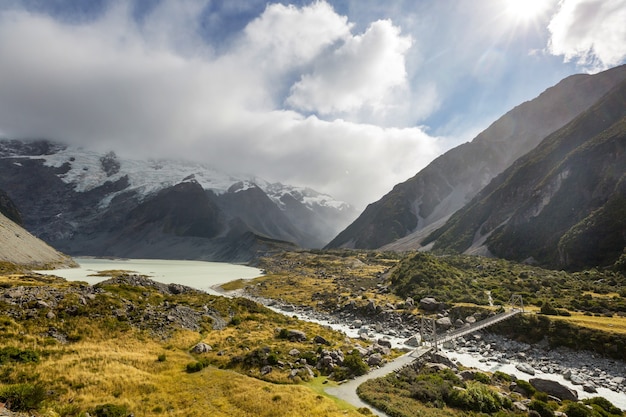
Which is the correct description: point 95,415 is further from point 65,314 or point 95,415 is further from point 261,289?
point 261,289

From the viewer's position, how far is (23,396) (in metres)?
21.6

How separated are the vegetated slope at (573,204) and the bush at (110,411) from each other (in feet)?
406

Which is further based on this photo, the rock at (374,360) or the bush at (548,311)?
the bush at (548,311)

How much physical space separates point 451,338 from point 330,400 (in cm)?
2727

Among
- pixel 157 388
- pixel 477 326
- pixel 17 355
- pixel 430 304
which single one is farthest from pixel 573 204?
pixel 17 355

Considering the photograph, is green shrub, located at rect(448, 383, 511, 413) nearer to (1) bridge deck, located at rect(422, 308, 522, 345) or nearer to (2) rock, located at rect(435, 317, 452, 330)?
(1) bridge deck, located at rect(422, 308, 522, 345)

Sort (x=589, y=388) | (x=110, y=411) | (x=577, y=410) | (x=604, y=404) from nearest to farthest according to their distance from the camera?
(x=110, y=411)
(x=577, y=410)
(x=604, y=404)
(x=589, y=388)

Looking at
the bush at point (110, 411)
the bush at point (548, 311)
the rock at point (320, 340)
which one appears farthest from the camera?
the bush at point (548, 311)

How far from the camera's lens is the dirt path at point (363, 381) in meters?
26.8

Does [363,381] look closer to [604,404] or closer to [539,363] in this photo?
[604,404]

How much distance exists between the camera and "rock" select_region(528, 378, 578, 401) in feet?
102

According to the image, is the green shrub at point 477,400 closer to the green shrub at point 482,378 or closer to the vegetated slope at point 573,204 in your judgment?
the green shrub at point 482,378

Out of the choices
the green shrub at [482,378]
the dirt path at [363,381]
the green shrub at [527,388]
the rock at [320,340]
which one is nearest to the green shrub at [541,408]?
the green shrub at [527,388]

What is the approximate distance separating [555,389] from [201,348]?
1518 inches
